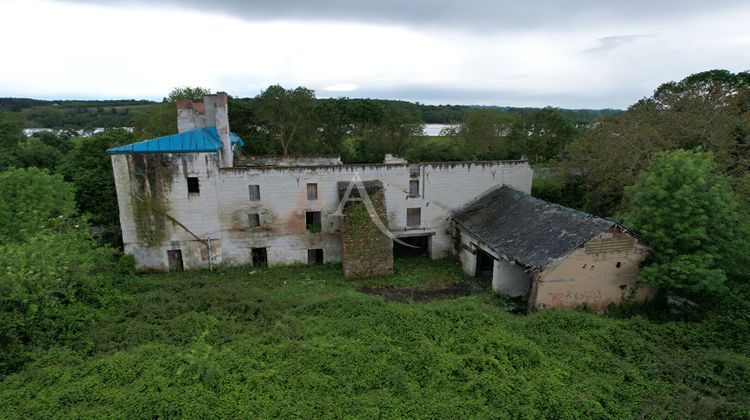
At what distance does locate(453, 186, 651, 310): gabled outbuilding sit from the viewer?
47.5 ft

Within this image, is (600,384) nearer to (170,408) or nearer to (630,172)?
(170,408)

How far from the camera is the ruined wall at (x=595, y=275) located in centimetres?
1450

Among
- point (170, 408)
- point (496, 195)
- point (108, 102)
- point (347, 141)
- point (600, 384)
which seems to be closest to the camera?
point (170, 408)

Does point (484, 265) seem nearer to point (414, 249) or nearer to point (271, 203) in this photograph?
point (414, 249)

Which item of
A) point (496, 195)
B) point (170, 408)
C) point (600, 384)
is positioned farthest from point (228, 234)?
point (600, 384)

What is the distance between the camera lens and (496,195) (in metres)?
21.7

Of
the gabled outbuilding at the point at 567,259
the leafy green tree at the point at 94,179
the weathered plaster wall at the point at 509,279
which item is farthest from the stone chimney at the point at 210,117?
the weathered plaster wall at the point at 509,279

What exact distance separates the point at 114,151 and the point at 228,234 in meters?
6.39

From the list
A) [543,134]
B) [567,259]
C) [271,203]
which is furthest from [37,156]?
[543,134]

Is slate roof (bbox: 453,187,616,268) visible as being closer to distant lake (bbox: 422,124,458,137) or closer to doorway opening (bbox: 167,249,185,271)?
doorway opening (bbox: 167,249,185,271)

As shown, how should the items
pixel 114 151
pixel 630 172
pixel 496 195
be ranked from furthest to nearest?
pixel 496 195 → pixel 630 172 → pixel 114 151

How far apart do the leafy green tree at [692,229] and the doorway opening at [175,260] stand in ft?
68.3

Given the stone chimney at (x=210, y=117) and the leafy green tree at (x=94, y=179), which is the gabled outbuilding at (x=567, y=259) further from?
the leafy green tree at (x=94, y=179)

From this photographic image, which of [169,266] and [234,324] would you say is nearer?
[234,324]
